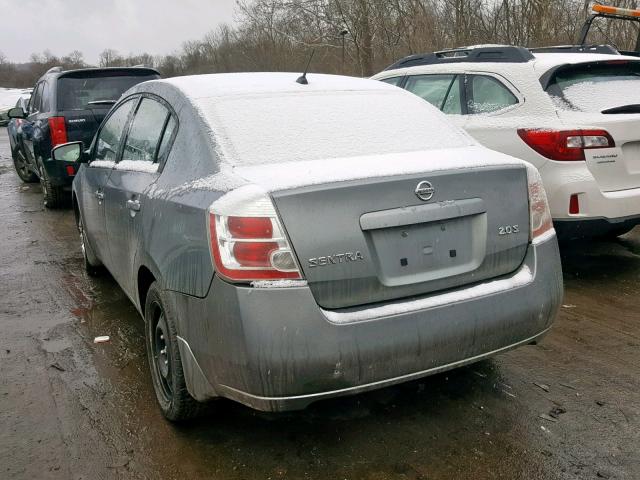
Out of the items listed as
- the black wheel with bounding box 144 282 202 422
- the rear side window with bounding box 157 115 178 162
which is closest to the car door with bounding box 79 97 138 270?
the rear side window with bounding box 157 115 178 162

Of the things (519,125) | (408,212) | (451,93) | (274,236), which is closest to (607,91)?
(519,125)

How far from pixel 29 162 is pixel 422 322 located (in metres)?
10.1

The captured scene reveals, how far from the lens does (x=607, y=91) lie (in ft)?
15.5

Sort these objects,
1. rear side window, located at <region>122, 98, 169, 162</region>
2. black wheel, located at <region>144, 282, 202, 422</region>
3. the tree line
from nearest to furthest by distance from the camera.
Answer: black wheel, located at <region>144, 282, 202, 422</region> < rear side window, located at <region>122, 98, 169, 162</region> < the tree line

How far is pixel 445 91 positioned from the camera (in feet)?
18.4

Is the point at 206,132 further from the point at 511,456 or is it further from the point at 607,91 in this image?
the point at 607,91

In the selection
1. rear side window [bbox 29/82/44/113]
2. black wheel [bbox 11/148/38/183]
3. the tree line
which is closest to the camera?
rear side window [bbox 29/82/44/113]

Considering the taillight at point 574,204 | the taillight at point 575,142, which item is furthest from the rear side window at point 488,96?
the taillight at point 574,204

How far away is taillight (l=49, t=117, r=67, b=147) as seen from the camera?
7723 mm

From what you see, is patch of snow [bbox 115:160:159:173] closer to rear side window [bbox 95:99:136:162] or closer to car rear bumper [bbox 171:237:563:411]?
rear side window [bbox 95:99:136:162]

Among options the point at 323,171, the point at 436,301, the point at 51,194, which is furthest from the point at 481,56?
the point at 51,194

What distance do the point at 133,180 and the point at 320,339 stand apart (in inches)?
66.7

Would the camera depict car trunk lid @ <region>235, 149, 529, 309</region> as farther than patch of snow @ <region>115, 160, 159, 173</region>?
No

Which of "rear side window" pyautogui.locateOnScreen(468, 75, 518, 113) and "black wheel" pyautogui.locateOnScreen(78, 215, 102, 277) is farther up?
"rear side window" pyautogui.locateOnScreen(468, 75, 518, 113)
